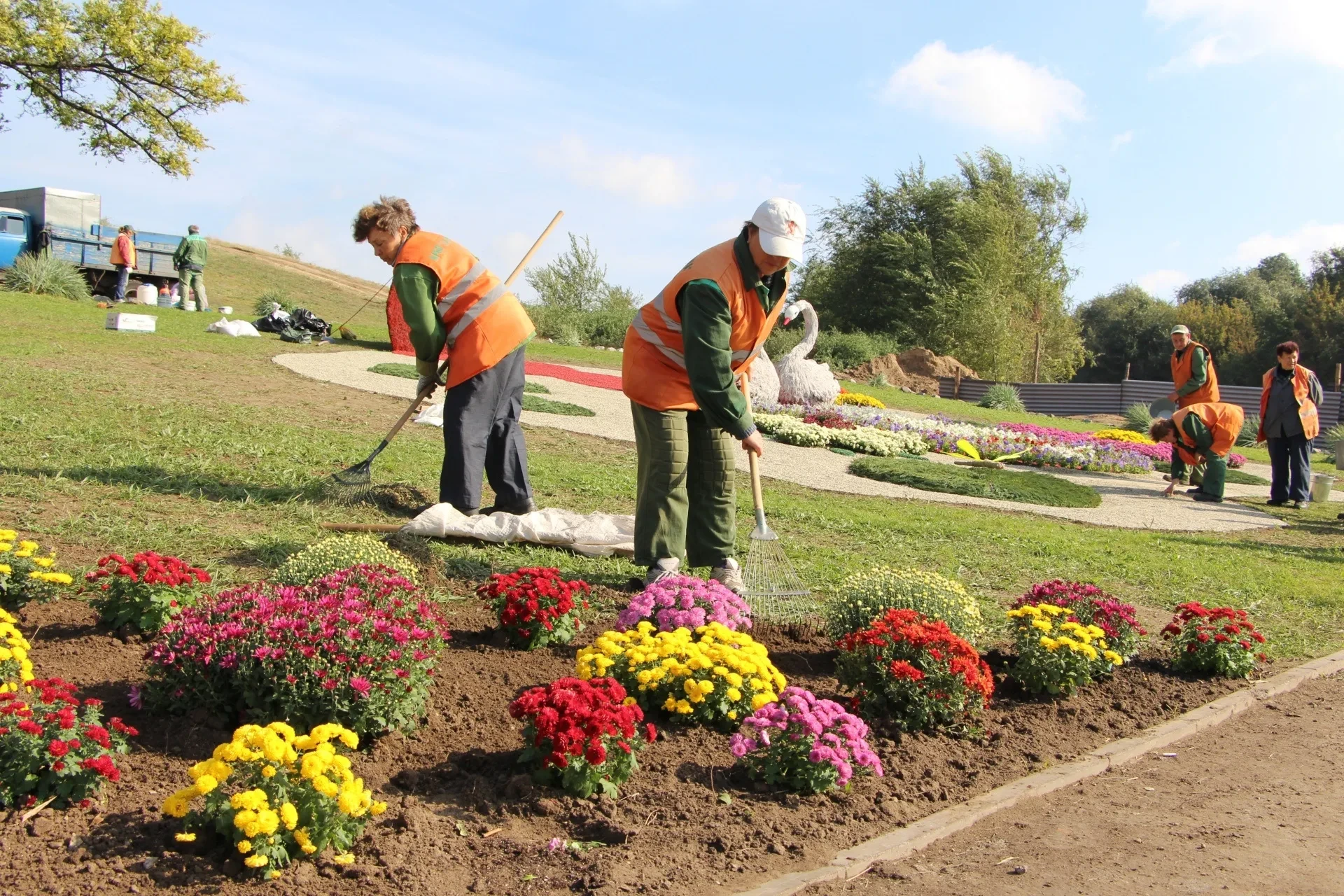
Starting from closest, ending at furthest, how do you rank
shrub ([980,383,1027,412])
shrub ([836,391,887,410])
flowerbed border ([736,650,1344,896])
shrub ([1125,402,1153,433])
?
flowerbed border ([736,650,1344,896]) → shrub ([836,391,887,410]) → shrub ([1125,402,1153,433]) → shrub ([980,383,1027,412])

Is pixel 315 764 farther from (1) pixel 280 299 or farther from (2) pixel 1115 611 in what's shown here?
(1) pixel 280 299

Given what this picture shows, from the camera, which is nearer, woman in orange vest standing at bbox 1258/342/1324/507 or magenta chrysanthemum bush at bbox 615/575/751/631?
magenta chrysanthemum bush at bbox 615/575/751/631

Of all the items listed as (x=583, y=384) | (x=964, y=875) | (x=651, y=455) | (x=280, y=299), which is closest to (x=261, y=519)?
(x=651, y=455)

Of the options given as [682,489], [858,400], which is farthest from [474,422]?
[858,400]

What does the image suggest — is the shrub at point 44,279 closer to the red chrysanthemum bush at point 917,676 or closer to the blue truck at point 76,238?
the blue truck at point 76,238

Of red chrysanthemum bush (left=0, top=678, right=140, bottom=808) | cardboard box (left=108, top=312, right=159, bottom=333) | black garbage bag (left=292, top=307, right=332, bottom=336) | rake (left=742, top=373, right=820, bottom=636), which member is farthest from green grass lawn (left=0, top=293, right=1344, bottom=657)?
black garbage bag (left=292, top=307, right=332, bottom=336)

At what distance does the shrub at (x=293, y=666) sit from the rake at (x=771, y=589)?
6.51ft

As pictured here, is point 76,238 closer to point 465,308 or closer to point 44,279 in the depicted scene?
point 44,279

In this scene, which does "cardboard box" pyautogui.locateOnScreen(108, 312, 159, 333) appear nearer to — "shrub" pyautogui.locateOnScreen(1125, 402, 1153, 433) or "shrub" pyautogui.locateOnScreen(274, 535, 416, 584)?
"shrub" pyautogui.locateOnScreen(274, 535, 416, 584)

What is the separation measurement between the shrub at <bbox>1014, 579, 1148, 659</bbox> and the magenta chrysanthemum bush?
1.40 m

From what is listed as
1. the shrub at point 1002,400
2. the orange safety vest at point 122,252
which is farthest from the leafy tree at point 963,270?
the orange safety vest at point 122,252

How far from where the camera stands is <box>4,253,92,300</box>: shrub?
62.8ft

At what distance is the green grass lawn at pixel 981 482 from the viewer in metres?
11.0

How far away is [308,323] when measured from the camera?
18.3 metres
